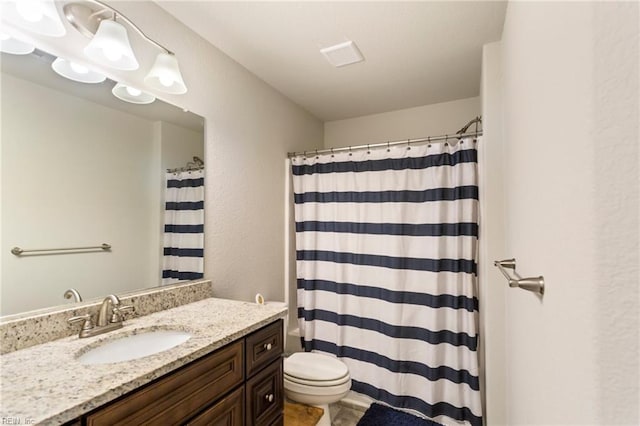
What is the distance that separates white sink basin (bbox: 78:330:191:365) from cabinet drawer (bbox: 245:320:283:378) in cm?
25

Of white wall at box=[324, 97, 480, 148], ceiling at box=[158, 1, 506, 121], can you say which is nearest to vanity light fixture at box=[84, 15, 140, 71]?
ceiling at box=[158, 1, 506, 121]

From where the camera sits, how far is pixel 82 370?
2.59 feet

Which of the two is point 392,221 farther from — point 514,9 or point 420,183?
point 514,9

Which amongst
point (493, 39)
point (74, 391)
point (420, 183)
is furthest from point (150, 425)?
point (493, 39)

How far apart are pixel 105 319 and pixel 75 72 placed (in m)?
0.98

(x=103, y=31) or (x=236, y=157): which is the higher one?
(x=103, y=31)

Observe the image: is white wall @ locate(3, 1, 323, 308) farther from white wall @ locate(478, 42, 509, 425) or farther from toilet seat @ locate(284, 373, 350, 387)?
white wall @ locate(478, 42, 509, 425)

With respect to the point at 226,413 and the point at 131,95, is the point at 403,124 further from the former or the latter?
the point at 226,413

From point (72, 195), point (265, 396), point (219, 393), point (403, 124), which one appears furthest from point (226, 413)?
point (403, 124)

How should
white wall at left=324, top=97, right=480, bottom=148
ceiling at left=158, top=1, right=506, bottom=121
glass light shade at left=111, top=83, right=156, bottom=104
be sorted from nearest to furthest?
glass light shade at left=111, top=83, right=156, bottom=104 < ceiling at left=158, top=1, right=506, bottom=121 < white wall at left=324, top=97, right=480, bottom=148

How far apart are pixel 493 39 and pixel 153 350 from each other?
92.6 inches

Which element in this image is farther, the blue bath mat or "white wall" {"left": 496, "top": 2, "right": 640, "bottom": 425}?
the blue bath mat

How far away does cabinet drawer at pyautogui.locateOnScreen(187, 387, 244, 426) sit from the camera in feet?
3.10

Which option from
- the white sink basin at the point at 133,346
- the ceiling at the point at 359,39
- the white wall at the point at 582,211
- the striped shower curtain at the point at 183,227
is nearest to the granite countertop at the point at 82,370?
the white sink basin at the point at 133,346
